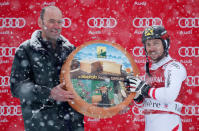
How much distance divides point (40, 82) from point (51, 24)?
593 millimetres

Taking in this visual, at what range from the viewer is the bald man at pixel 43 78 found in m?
2.07

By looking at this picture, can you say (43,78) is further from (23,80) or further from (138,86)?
(138,86)

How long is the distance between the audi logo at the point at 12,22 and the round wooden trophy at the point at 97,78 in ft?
6.81

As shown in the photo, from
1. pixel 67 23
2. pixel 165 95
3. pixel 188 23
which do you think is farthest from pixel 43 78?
pixel 188 23

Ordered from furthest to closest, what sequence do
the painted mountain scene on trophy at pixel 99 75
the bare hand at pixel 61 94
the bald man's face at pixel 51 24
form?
the bald man's face at pixel 51 24 < the painted mountain scene on trophy at pixel 99 75 < the bare hand at pixel 61 94

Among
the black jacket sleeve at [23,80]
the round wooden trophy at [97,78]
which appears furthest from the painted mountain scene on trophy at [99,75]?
the black jacket sleeve at [23,80]

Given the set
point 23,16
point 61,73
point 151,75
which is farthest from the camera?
point 23,16

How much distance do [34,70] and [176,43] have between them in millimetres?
2620

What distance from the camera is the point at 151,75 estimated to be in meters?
2.16

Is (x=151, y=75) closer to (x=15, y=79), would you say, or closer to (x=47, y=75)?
(x=47, y=75)

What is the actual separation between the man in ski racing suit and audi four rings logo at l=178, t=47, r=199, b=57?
5.74 feet

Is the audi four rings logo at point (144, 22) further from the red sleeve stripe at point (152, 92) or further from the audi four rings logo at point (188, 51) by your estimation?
the red sleeve stripe at point (152, 92)

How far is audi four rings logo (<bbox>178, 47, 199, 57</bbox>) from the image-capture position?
373cm

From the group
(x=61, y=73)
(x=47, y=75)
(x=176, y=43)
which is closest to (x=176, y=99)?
(x=61, y=73)
